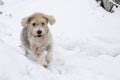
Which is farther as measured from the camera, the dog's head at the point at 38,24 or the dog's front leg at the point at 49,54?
the dog's front leg at the point at 49,54

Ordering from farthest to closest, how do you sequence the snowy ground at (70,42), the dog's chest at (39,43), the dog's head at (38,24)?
1. the dog's chest at (39,43)
2. the dog's head at (38,24)
3. the snowy ground at (70,42)

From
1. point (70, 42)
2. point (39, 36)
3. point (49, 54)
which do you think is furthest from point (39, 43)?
point (70, 42)

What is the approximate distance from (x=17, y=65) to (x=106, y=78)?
2.76 metres

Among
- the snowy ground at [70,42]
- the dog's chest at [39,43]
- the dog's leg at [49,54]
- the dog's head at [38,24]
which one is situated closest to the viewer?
the snowy ground at [70,42]

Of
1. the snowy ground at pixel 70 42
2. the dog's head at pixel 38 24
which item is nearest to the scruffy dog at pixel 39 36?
the dog's head at pixel 38 24

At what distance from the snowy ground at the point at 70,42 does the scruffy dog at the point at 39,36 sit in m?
0.31

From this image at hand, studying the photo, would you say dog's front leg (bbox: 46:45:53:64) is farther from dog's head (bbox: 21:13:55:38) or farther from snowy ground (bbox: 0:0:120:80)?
dog's head (bbox: 21:13:55:38)

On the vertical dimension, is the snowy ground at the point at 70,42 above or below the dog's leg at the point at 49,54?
below

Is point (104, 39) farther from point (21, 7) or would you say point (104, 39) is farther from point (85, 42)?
point (21, 7)

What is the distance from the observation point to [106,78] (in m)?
7.92

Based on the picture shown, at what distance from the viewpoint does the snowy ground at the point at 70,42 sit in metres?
5.98

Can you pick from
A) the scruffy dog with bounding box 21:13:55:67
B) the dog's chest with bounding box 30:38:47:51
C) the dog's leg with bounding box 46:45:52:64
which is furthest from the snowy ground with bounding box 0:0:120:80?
the dog's chest with bounding box 30:38:47:51

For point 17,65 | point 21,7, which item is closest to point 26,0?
point 21,7

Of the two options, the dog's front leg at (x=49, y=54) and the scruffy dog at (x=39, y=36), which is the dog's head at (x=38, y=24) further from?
the dog's front leg at (x=49, y=54)
